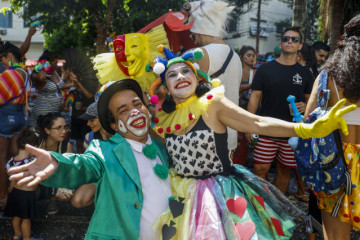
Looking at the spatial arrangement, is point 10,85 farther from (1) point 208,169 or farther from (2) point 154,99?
(1) point 208,169

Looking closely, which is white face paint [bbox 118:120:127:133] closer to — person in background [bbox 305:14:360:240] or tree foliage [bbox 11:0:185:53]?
person in background [bbox 305:14:360:240]

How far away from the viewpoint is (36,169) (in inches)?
69.1

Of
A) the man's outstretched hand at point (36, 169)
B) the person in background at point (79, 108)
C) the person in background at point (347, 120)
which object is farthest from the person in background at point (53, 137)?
the person in background at point (347, 120)

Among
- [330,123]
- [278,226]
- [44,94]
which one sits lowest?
[278,226]

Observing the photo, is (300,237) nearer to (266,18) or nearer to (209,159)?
(209,159)

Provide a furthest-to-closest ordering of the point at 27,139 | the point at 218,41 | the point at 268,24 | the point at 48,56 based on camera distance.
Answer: the point at 268,24
the point at 48,56
the point at 27,139
the point at 218,41

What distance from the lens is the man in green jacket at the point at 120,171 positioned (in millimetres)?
1888

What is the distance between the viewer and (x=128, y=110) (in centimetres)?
227

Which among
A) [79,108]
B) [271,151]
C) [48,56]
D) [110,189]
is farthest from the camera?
[48,56]

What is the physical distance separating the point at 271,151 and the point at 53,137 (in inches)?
95.9

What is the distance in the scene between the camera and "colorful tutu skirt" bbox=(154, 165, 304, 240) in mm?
1932

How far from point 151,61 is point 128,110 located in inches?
28.9

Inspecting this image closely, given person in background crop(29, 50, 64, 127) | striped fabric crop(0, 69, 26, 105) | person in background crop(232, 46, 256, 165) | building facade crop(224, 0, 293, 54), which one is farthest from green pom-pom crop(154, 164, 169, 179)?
building facade crop(224, 0, 293, 54)

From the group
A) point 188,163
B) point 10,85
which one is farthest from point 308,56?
point 10,85
